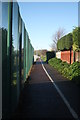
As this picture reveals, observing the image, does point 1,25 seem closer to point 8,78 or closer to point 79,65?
point 8,78

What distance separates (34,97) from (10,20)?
13.9 ft

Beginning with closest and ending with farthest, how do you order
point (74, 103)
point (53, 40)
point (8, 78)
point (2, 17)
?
point (2, 17) → point (8, 78) → point (74, 103) → point (53, 40)

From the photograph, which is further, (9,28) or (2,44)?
(9,28)

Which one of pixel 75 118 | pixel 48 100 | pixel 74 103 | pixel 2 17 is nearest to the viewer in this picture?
pixel 2 17

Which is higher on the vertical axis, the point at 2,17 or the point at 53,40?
the point at 53,40

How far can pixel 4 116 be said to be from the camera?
5.24 metres

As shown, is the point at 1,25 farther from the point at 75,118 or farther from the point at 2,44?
the point at 75,118

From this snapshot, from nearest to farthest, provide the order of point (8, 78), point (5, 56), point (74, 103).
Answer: point (5, 56), point (8, 78), point (74, 103)

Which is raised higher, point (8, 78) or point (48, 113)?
point (8, 78)

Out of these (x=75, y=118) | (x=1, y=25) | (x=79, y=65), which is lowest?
(x=75, y=118)

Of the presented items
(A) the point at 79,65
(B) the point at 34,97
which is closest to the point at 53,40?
(A) the point at 79,65

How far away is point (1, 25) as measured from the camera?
4.88 metres

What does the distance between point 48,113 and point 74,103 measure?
1.68 meters

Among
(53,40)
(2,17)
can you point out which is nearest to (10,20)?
(2,17)
